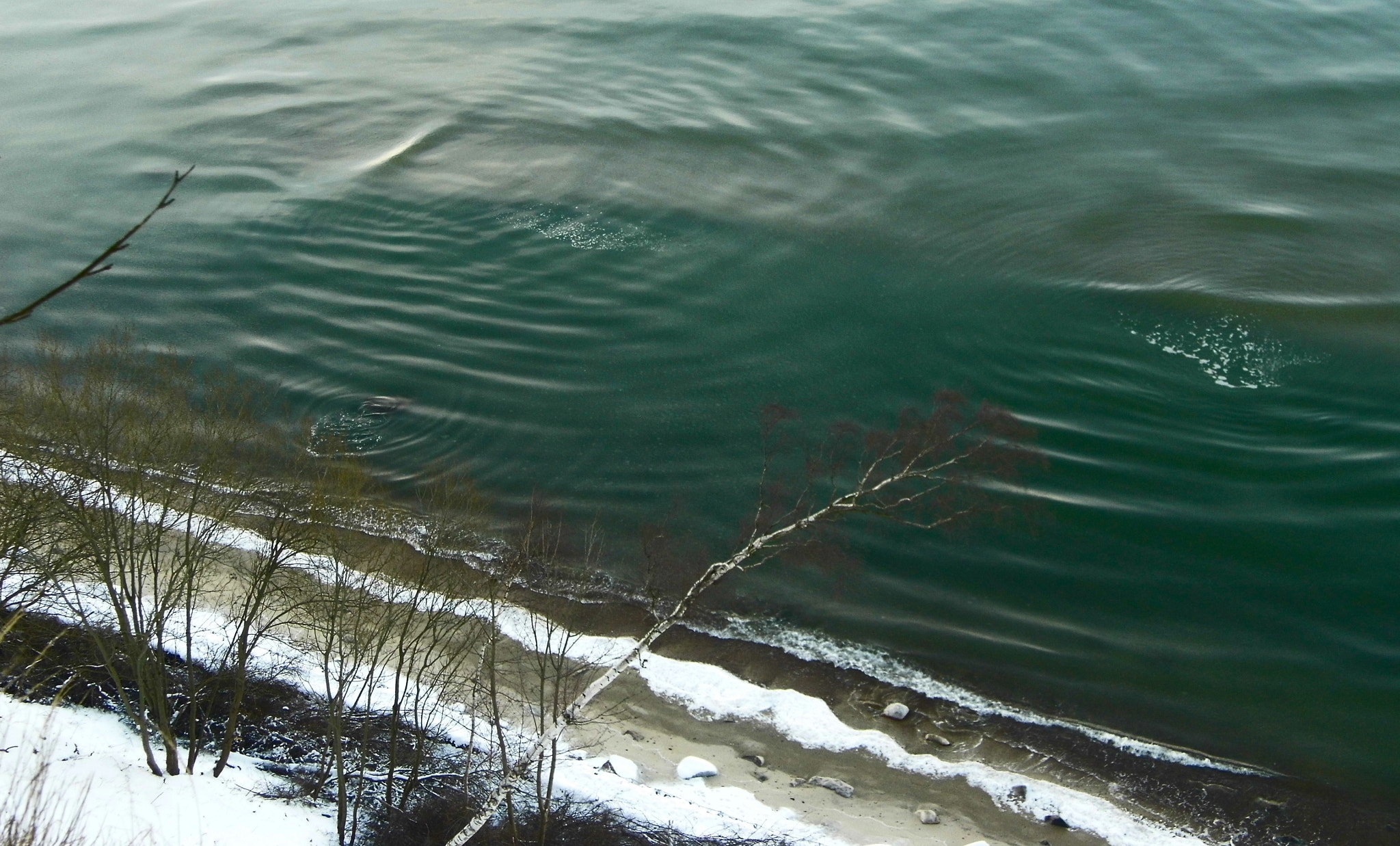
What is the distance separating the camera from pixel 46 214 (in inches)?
1817

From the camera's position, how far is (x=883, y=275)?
38344mm

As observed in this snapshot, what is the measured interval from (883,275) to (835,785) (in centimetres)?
1857

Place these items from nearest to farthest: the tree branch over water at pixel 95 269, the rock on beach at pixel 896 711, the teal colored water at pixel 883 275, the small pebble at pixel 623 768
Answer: the tree branch over water at pixel 95 269 → the small pebble at pixel 623 768 → the rock on beach at pixel 896 711 → the teal colored water at pixel 883 275

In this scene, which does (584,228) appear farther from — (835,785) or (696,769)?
(835,785)

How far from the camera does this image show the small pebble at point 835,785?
2517cm

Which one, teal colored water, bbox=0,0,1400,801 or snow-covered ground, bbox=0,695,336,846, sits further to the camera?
teal colored water, bbox=0,0,1400,801

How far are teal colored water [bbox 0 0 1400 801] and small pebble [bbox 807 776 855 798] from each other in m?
4.42

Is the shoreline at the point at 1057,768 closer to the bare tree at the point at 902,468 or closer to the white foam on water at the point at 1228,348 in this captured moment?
the bare tree at the point at 902,468

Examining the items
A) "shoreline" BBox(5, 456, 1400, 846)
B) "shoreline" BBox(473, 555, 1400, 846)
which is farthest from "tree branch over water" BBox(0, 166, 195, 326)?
"shoreline" BBox(473, 555, 1400, 846)

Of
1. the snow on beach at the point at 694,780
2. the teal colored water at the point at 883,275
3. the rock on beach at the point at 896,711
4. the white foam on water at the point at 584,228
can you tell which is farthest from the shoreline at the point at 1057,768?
the white foam on water at the point at 584,228

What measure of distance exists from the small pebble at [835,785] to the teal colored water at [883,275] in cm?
442

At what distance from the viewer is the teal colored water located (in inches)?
1150

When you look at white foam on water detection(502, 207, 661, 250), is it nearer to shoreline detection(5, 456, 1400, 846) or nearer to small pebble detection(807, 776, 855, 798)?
shoreline detection(5, 456, 1400, 846)

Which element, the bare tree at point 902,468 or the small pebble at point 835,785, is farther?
the bare tree at point 902,468
